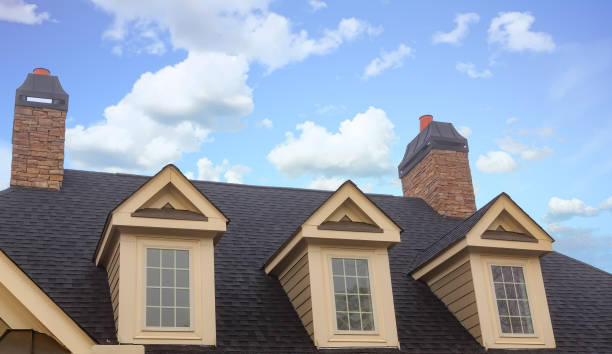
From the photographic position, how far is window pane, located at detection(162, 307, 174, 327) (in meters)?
9.68

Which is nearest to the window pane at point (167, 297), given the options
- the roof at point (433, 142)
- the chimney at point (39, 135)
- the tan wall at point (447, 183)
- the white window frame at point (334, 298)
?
the white window frame at point (334, 298)

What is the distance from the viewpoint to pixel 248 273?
12.0 metres

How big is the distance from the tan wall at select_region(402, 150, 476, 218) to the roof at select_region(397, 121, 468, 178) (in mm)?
156

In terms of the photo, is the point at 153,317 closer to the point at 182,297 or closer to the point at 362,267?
the point at 182,297

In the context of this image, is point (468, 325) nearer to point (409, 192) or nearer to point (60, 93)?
point (409, 192)

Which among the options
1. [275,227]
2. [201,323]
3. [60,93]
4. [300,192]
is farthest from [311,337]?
[60,93]

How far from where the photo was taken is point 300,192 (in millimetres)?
16062

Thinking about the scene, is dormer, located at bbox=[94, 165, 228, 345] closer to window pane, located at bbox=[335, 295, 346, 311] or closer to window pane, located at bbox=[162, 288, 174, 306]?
window pane, located at bbox=[162, 288, 174, 306]

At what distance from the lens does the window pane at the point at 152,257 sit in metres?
10.0

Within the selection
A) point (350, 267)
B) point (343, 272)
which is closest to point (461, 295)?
point (350, 267)

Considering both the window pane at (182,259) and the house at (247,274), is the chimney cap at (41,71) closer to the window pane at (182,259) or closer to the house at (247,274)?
the house at (247,274)

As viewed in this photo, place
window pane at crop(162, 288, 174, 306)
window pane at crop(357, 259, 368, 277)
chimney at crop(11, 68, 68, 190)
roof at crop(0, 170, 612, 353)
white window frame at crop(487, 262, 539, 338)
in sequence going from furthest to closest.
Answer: chimney at crop(11, 68, 68, 190) < white window frame at crop(487, 262, 539, 338) < window pane at crop(357, 259, 368, 277) < roof at crop(0, 170, 612, 353) < window pane at crop(162, 288, 174, 306)

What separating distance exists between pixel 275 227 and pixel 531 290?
16.7ft

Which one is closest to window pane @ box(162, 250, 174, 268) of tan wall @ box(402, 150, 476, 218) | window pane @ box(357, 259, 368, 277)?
window pane @ box(357, 259, 368, 277)
